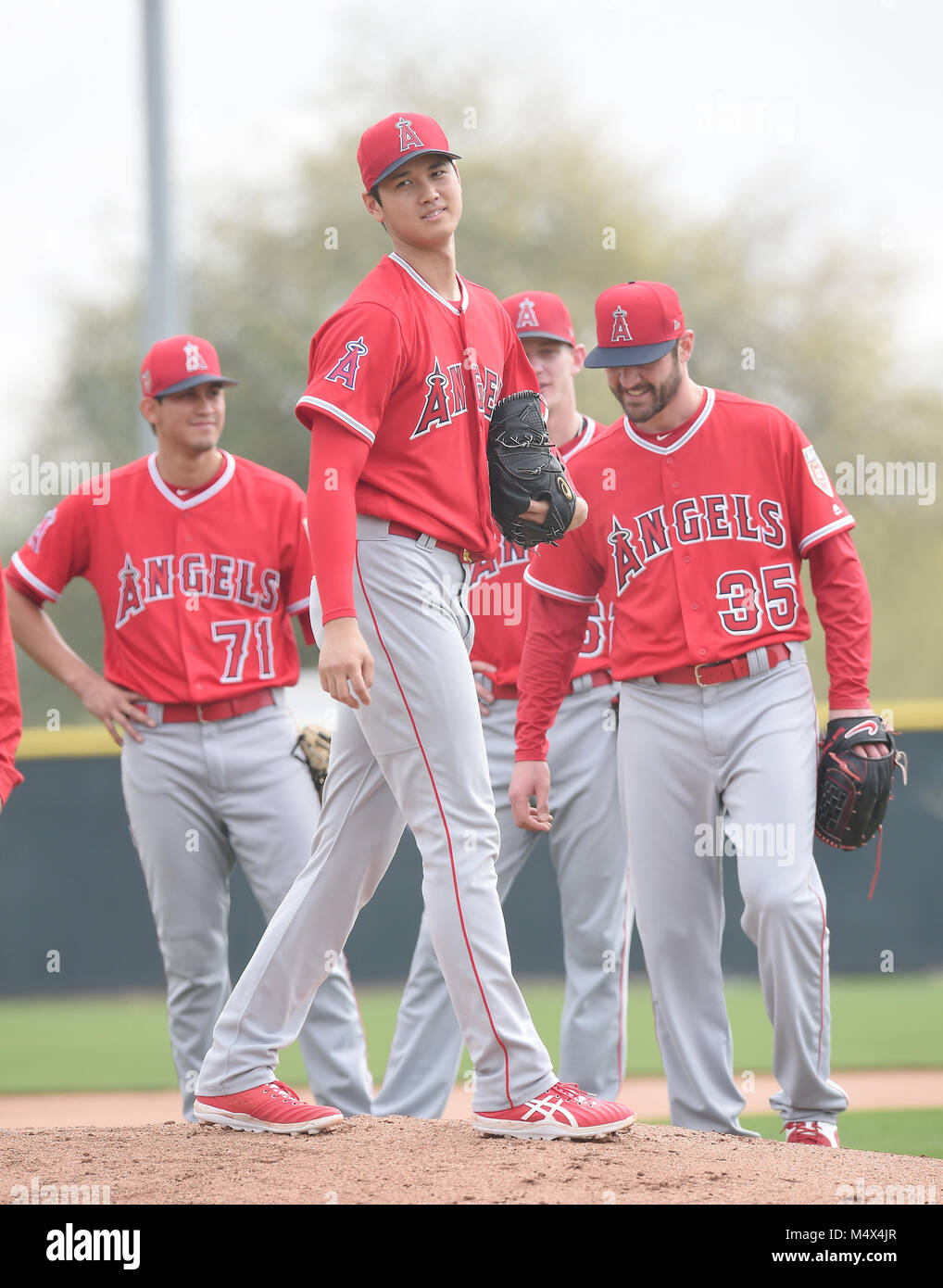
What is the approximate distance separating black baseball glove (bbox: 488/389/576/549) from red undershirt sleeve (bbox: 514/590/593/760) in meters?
0.73

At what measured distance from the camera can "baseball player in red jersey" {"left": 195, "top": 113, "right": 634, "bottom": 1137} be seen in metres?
2.88

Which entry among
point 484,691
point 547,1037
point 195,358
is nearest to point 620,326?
point 484,691

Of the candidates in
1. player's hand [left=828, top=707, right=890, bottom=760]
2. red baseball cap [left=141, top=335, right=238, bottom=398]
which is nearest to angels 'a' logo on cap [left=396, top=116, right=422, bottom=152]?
red baseball cap [left=141, top=335, right=238, bottom=398]

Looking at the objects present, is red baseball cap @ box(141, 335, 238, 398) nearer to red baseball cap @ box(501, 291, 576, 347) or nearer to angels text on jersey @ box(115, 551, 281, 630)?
angels text on jersey @ box(115, 551, 281, 630)

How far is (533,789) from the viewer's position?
12.5ft

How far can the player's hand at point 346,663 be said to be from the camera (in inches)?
109

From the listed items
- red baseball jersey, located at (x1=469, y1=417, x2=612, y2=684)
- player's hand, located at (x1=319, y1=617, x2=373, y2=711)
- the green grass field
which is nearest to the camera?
player's hand, located at (x1=319, y1=617, x2=373, y2=711)

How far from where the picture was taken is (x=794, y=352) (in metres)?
23.3

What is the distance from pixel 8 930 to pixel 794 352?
710 inches

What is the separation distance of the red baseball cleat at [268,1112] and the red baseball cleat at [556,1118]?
0.39 m

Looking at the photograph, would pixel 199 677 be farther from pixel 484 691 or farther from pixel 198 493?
pixel 484 691

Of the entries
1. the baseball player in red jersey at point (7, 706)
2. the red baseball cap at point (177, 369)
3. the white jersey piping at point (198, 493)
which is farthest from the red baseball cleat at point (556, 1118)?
the red baseball cap at point (177, 369)

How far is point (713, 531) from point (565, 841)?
116cm
